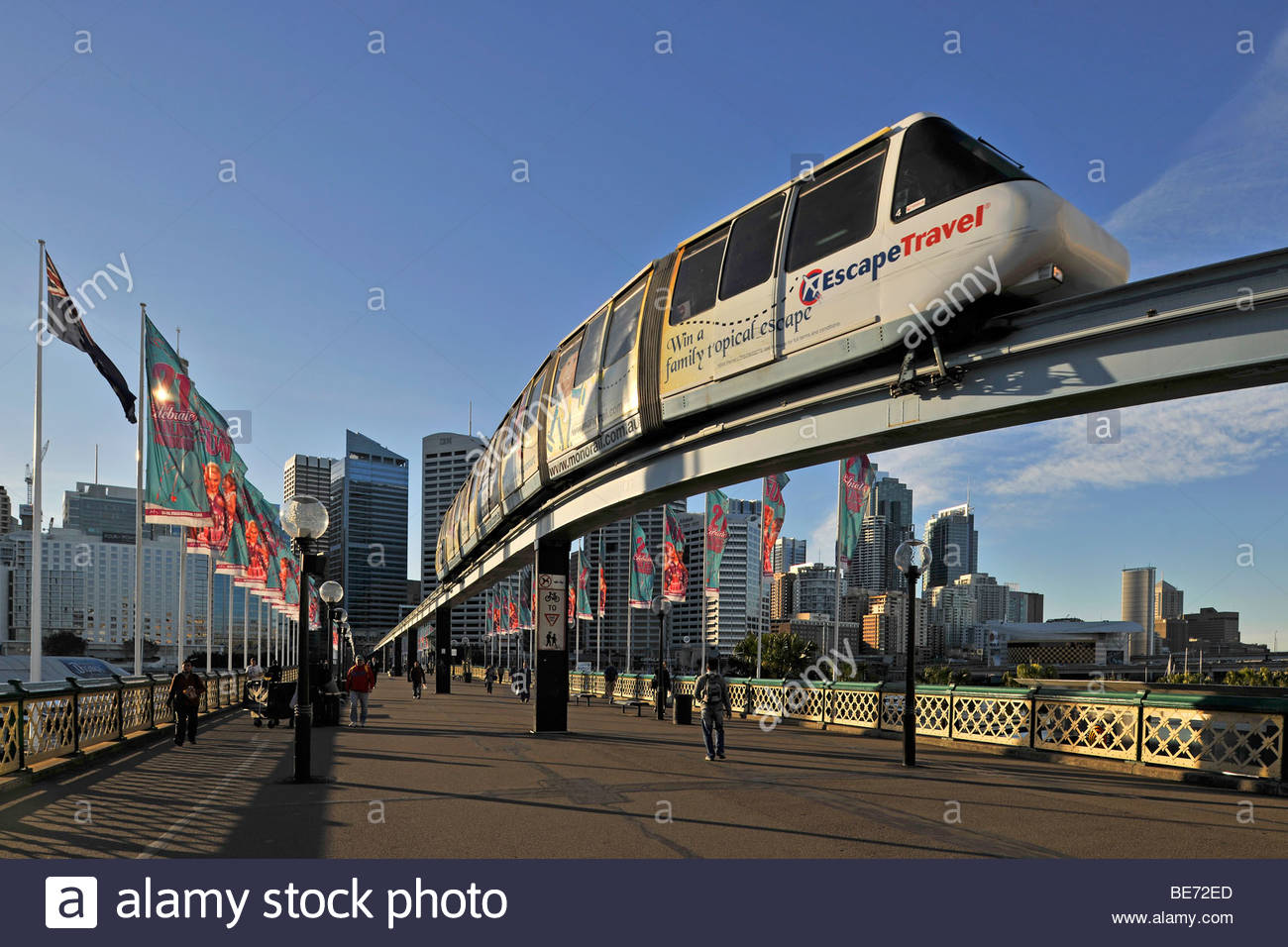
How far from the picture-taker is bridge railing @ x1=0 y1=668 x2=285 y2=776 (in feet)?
43.8

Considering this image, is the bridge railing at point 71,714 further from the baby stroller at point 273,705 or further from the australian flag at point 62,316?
the australian flag at point 62,316

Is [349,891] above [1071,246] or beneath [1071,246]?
beneath

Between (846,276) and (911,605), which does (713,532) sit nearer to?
(911,605)

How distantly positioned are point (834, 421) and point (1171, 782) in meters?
8.24

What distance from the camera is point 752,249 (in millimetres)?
13203

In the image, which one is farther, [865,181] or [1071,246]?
[865,181]

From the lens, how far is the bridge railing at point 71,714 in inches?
526

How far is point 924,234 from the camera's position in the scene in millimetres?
10016

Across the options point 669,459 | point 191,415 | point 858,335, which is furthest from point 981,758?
point 191,415

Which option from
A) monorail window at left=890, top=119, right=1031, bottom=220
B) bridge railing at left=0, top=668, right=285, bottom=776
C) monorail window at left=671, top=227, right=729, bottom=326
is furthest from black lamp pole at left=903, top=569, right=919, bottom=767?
bridge railing at left=0, top=668, right=285, bottom=776

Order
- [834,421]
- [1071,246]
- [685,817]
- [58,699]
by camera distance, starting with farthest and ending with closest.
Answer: [58,699] < [834,421] < [685,817] < [1071,246]

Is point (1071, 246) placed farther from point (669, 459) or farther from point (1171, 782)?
point (1171, 782)

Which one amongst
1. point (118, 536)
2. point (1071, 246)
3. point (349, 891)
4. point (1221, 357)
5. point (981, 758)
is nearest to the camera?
point (349, 891)

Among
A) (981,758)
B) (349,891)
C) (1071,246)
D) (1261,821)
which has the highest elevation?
(1071,246)
